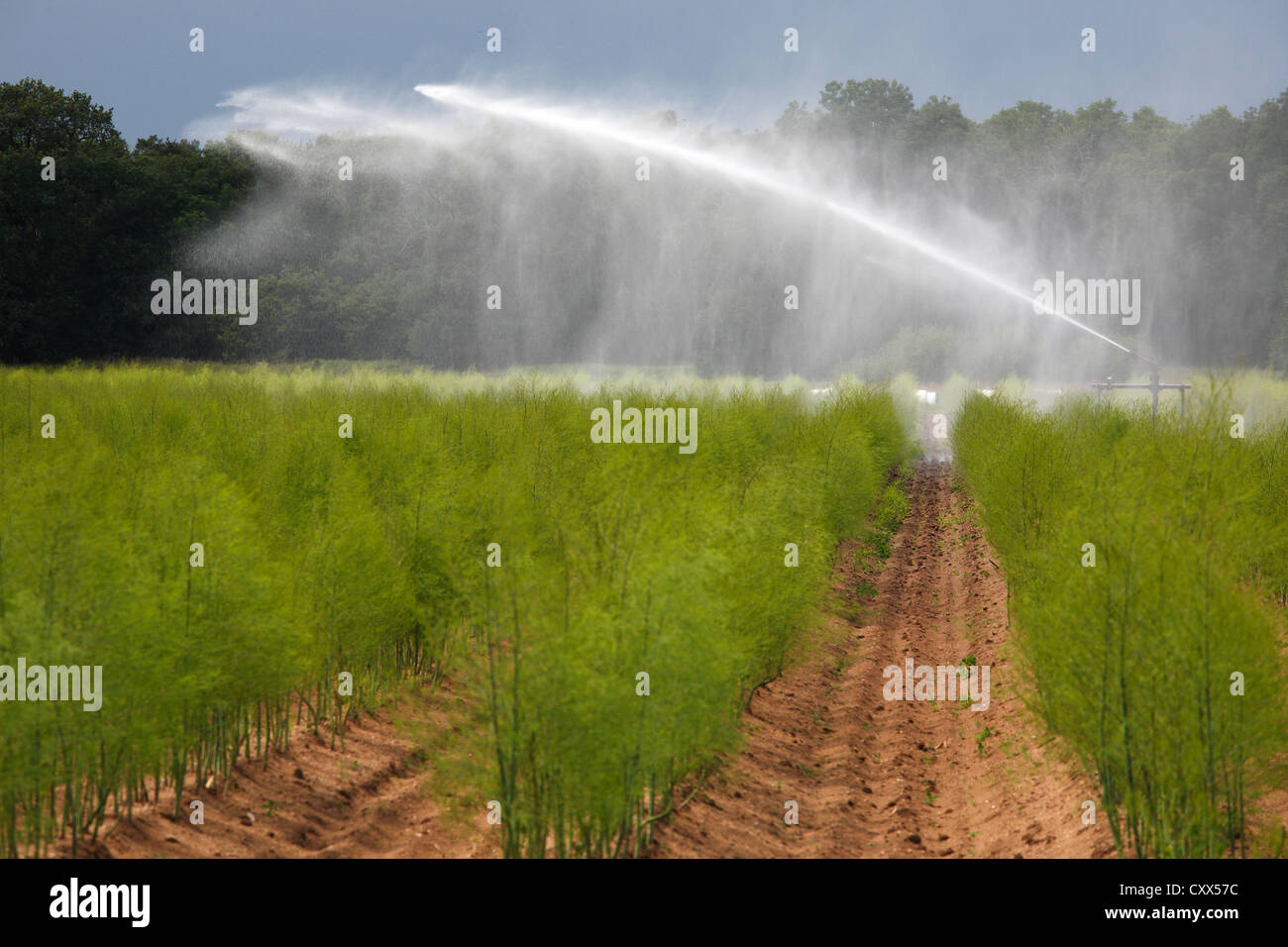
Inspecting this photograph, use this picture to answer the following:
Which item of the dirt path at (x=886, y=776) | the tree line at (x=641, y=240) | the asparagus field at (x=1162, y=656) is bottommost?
the dirt path at (x=886, y=776)

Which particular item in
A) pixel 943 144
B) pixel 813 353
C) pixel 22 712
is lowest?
pixel 22 712

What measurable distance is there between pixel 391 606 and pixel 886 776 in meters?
4.31

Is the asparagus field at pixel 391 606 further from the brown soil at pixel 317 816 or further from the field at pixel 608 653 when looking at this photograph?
the brown soil at pixel 317 816

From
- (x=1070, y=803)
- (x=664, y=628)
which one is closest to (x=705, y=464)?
(x=1070, y=803)

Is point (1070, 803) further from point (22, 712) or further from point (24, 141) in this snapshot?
point (24, 141)

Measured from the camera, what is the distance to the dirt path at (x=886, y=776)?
8.18 meters

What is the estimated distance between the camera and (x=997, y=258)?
57.9 metres

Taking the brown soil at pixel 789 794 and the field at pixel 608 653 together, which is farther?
the brown soil at pixel 789 794

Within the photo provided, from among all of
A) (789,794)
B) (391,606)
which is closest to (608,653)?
(789,794)

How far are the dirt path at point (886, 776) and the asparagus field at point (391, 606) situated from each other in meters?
0.65

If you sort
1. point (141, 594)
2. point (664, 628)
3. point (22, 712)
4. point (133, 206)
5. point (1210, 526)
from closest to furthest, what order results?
point (22, 712), point (664, 628), point (141, 594), point (1210, 526), point (133, 206)

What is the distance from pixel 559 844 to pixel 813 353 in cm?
5770

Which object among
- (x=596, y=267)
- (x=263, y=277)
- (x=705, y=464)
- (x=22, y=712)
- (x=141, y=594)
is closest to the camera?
(x=22, y=712)

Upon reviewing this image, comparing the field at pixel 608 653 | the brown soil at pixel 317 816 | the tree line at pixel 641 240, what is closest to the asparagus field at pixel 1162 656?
the field at pixel 608 653
